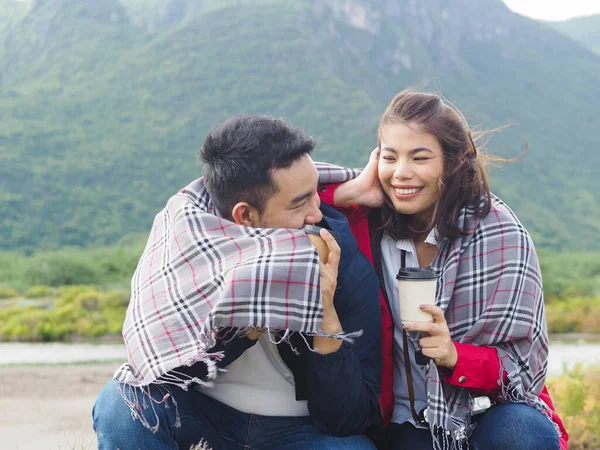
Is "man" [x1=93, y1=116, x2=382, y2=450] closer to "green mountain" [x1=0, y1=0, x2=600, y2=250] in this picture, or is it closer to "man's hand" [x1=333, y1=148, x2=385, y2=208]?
"man's hand" [x1=333, y1=148, x2=385, y2=208]

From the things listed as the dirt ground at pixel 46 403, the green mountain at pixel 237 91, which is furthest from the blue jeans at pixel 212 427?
the green mountain at pixel 237 91

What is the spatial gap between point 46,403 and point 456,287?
763cm

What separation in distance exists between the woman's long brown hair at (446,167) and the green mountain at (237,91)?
3601 cm

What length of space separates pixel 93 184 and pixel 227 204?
136ft

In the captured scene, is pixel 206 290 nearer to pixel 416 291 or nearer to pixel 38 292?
pixel 416 291

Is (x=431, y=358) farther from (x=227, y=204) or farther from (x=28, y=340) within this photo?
(x=28, y=340)

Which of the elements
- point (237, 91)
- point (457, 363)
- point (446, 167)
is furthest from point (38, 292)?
point (237, 91)

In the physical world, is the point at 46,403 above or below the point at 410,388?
below

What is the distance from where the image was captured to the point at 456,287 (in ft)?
8.32

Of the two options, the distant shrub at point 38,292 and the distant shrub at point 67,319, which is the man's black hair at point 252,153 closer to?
the distant shrub at point 67,319

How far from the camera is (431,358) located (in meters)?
2.31

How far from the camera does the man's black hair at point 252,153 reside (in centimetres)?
230

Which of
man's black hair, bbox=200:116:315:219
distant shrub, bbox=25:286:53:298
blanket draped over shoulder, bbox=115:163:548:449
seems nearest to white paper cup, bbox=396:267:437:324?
blanket draped over shoulder, bbox=115:163:548:449

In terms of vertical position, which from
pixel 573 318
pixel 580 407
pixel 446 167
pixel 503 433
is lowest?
pixel 573 318
